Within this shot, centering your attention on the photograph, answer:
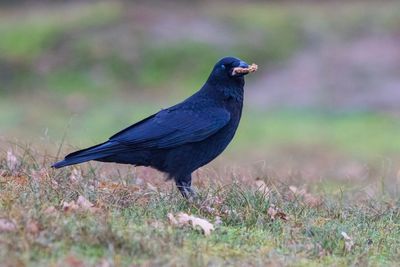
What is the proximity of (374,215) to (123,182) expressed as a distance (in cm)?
204

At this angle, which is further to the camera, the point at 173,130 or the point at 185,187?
the point at 173,130

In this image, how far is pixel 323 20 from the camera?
2600 cm

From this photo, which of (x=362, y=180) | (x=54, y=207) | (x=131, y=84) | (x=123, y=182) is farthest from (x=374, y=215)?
(x=131, y=84)

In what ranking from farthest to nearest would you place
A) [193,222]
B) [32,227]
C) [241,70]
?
[241,70], [193,222], [32,227]

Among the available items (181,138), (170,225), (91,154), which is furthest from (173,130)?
(170,225)

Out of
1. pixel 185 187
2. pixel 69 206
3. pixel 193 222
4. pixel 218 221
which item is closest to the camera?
pixel 69 206

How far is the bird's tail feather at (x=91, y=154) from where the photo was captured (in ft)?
20.7

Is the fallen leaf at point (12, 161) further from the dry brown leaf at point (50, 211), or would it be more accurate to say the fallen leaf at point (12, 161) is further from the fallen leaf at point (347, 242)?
the fallen leaf at point (347, 242)

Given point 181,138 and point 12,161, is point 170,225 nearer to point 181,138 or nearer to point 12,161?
point 181,138

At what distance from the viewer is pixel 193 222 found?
18.0ft

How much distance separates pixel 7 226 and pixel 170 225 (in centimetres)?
110

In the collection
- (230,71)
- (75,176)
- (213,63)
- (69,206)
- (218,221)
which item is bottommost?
(213,63)

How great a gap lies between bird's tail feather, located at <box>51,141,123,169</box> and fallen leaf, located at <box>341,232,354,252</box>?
6.61 ft

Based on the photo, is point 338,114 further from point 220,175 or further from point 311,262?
point 311,262
